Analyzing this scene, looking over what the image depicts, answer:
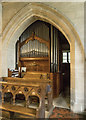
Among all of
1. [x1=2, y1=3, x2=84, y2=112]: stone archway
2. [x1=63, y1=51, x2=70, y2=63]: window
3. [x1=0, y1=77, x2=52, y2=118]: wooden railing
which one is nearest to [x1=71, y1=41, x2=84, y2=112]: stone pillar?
[x1=2, y1=3, x2=84, y2=112]: stone archway

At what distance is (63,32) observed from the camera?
9.75 feet

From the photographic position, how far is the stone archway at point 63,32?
2.70 meters

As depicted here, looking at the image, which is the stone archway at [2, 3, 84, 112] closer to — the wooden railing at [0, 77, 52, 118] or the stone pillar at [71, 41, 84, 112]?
the stone pillar at [71, 41, 84, 112]

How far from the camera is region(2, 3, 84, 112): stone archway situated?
2695 millimetres

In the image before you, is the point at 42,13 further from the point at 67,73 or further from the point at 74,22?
the point at 67,73

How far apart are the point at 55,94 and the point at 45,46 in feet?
7.05

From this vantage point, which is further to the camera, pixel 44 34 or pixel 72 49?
pixel 44 34

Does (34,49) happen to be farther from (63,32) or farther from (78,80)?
(78,80)

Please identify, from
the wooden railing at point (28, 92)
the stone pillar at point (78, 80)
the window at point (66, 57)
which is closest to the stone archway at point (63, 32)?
the stone pillar at point (78, 80)

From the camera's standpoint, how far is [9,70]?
3600mm

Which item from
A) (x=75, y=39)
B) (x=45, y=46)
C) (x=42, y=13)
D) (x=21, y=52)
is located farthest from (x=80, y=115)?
(x=21, y=52)

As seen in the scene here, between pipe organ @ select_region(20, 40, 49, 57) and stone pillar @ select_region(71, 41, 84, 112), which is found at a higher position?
pipe organ @ select_region(20, 40, 49, 57)

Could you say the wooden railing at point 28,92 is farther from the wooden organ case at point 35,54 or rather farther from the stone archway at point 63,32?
the wooden organ case at point 35,54

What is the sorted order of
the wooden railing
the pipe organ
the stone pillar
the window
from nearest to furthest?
the wooden railing → the stone pillar → the pipe organ → the window
